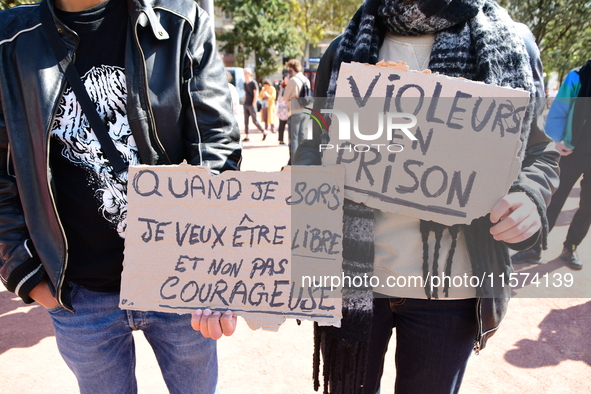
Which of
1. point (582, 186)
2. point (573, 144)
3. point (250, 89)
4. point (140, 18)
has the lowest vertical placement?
point (250, 89)

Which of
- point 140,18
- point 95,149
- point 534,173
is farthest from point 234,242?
point 534,173

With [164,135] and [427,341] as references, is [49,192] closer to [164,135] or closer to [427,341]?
[164,135]

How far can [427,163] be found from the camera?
49.4 inches

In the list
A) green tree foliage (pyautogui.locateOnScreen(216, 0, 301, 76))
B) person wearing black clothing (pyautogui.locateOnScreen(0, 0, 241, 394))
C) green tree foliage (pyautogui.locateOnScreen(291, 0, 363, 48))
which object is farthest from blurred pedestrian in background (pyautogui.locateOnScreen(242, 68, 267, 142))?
green tree foliage (pyautogui.locateOnScreen(216, 0, 301, 76))

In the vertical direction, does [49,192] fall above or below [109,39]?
below

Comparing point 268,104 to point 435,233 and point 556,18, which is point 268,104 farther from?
point 435,233

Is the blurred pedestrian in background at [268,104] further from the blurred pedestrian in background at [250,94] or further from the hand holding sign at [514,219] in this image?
the hand holding sign at [514,219]

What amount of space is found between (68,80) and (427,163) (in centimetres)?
118

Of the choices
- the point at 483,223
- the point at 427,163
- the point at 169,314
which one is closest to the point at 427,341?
the point at 483,223

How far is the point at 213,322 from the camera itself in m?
1.27

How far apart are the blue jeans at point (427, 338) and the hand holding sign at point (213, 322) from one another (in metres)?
0.55

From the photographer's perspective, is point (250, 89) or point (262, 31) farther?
point (262, 31)

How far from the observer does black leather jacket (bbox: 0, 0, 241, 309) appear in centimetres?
134

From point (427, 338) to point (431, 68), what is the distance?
0.91m
